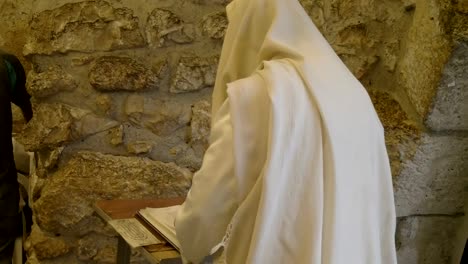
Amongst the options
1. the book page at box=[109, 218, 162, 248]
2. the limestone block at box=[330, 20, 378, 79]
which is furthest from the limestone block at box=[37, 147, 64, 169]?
the limestone block at box=[330, 20, 378, 79]

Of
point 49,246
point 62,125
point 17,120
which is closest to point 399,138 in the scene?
point 62,125

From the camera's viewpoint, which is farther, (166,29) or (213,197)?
(166,29)

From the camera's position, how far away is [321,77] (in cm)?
79

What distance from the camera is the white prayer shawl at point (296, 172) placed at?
29.2 inches

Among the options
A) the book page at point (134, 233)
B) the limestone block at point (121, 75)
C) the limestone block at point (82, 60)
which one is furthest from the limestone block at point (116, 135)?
the book page at point (134, 233)

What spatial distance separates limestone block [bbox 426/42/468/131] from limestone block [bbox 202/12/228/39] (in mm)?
684

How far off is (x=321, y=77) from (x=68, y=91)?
1.02 m

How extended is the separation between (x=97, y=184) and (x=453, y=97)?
1070 millimetres

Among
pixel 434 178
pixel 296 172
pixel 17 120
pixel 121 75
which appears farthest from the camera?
pixel 17 120

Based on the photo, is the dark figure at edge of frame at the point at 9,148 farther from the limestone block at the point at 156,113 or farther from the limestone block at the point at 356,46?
the limestone block at the point at 356,46

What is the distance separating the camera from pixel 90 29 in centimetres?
151

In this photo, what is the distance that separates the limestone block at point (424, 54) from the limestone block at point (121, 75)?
76cm

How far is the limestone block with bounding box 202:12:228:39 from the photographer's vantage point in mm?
1505

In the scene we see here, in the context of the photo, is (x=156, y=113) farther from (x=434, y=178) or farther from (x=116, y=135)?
(x=434, y=178)
